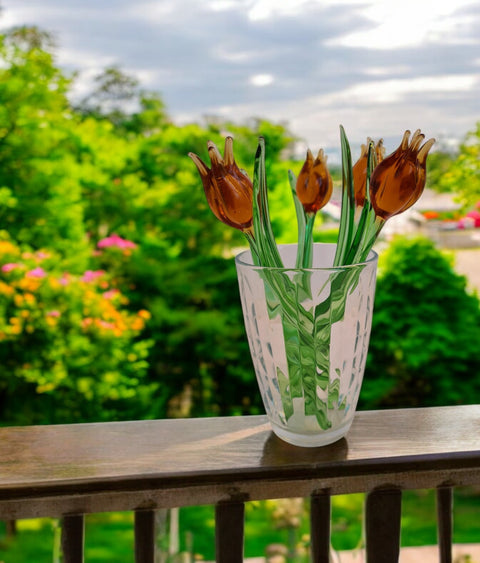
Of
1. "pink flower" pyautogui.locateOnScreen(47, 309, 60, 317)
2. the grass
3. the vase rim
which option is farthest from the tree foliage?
the vase rim

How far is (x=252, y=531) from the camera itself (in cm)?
299

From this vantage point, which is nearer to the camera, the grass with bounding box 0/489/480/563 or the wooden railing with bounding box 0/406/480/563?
the wooden railing with bounding box 0/406/480/563

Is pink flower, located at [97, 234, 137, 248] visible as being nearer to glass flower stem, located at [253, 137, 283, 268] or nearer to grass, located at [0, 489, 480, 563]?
grass, located at [0, 489, 480, 563]

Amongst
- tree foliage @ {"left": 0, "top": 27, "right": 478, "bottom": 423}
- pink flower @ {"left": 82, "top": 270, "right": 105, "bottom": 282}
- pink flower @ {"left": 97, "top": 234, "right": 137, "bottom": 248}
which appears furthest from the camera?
pink flower @ {"left": 97, "top": 234, "right": 137, "bottom": 248}

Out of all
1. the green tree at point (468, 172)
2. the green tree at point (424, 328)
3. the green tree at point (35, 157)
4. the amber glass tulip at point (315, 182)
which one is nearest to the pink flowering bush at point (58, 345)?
the green tree at point (35, 157)

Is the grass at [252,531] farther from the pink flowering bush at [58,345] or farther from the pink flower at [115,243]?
the pink flower at [115,243]

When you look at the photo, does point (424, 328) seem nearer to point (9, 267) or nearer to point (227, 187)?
point (9, 267)

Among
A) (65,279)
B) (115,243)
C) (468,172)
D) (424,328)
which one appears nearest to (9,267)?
(65,279)

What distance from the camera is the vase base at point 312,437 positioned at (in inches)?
18.0

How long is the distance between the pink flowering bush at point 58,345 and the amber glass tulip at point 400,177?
8.53ft

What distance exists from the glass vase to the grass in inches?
94.6

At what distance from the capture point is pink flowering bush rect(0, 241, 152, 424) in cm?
284

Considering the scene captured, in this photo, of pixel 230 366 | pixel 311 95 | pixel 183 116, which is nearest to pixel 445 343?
pixel 230 366

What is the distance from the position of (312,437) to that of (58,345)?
2604 millimetres
